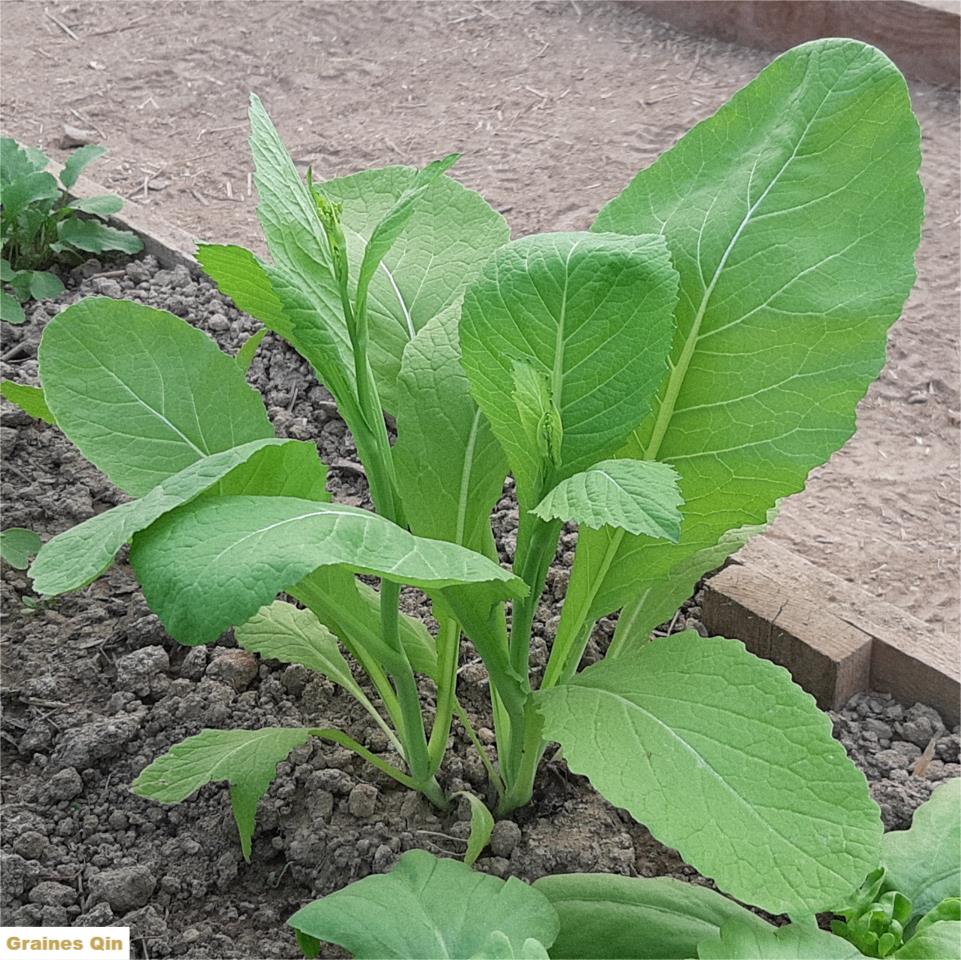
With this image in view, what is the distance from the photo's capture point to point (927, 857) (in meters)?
1.33

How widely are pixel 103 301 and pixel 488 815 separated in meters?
0.69

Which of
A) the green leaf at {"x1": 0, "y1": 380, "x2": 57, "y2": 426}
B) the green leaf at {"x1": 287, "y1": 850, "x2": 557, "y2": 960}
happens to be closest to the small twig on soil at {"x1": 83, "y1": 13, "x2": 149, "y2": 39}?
the green leaf at {"x1": 0, "y1": 380, "x2": 57, "y2": 426}

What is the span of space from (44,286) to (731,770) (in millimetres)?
1758

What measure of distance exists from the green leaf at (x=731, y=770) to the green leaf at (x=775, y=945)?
0.28ft

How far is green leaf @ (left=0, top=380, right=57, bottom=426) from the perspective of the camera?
1381mm

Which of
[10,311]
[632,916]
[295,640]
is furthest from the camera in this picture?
[10,311]

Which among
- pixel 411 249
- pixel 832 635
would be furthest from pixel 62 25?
pixel 832 635

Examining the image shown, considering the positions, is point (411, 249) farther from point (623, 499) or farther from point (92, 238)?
point (92, 238)

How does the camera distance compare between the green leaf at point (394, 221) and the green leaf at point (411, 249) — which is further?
the green leaf at point (411, 249)

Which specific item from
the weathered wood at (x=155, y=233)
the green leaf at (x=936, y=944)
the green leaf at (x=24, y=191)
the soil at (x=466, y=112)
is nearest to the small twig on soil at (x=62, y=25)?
the soil at (x=466, y=112)

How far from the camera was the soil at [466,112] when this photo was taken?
98.0 inches

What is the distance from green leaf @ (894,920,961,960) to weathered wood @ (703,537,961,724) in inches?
19.5

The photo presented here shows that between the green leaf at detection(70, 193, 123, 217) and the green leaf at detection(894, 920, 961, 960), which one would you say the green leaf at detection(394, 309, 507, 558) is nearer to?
the green leaf at detection(894, 920, 961, 960)

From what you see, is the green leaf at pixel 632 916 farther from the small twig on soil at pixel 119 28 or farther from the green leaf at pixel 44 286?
the small twig on soil at pixel 119 28
